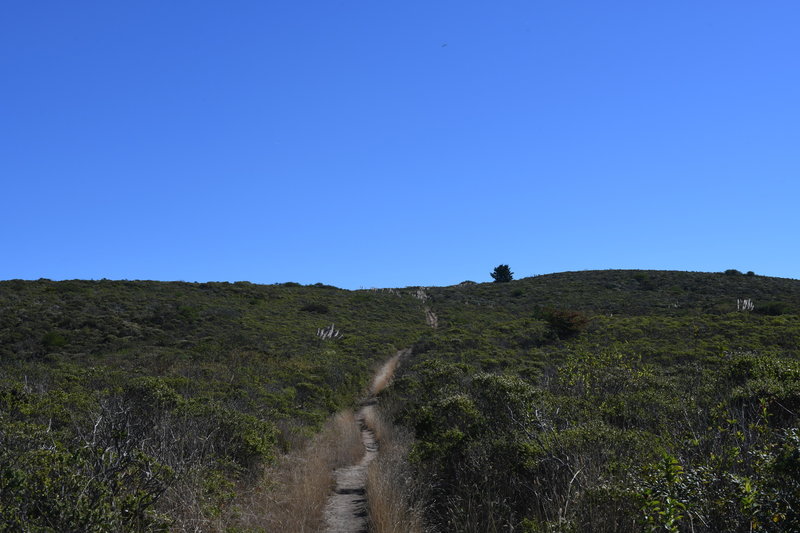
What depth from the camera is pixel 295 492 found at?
9.07 meters

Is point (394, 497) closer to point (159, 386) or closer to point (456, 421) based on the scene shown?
point (456, 421)

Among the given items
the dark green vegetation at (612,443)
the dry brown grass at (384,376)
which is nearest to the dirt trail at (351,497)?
the dark green vegetation at (612,443)

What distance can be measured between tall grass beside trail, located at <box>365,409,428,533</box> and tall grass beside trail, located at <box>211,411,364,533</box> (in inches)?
34.5

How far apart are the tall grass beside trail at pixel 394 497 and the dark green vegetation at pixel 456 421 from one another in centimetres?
34

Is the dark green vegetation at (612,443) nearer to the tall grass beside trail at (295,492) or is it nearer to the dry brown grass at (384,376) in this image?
the tall grass beside trail at (295,492)

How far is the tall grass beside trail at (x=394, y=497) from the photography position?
756 centimetres

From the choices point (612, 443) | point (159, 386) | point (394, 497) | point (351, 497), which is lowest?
point (351, 497)

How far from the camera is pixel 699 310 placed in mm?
40719

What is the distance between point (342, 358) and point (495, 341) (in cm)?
886

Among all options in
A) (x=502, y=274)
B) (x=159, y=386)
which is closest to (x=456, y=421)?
(x=159, y=386)

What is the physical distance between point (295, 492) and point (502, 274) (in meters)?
78.4

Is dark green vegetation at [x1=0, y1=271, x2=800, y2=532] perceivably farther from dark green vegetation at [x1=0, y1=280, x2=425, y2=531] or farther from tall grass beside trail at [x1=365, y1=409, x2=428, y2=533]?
tall grass beside trail at [x1=365, y1=409, x2=428, y2=533]

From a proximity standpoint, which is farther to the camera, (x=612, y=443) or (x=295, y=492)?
(x=295, y=492)

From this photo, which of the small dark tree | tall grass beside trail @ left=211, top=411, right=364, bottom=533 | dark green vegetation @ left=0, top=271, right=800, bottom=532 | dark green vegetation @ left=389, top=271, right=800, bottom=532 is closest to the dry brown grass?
dark green vegetation @ left=0, top=271, right=800, bottom=532
